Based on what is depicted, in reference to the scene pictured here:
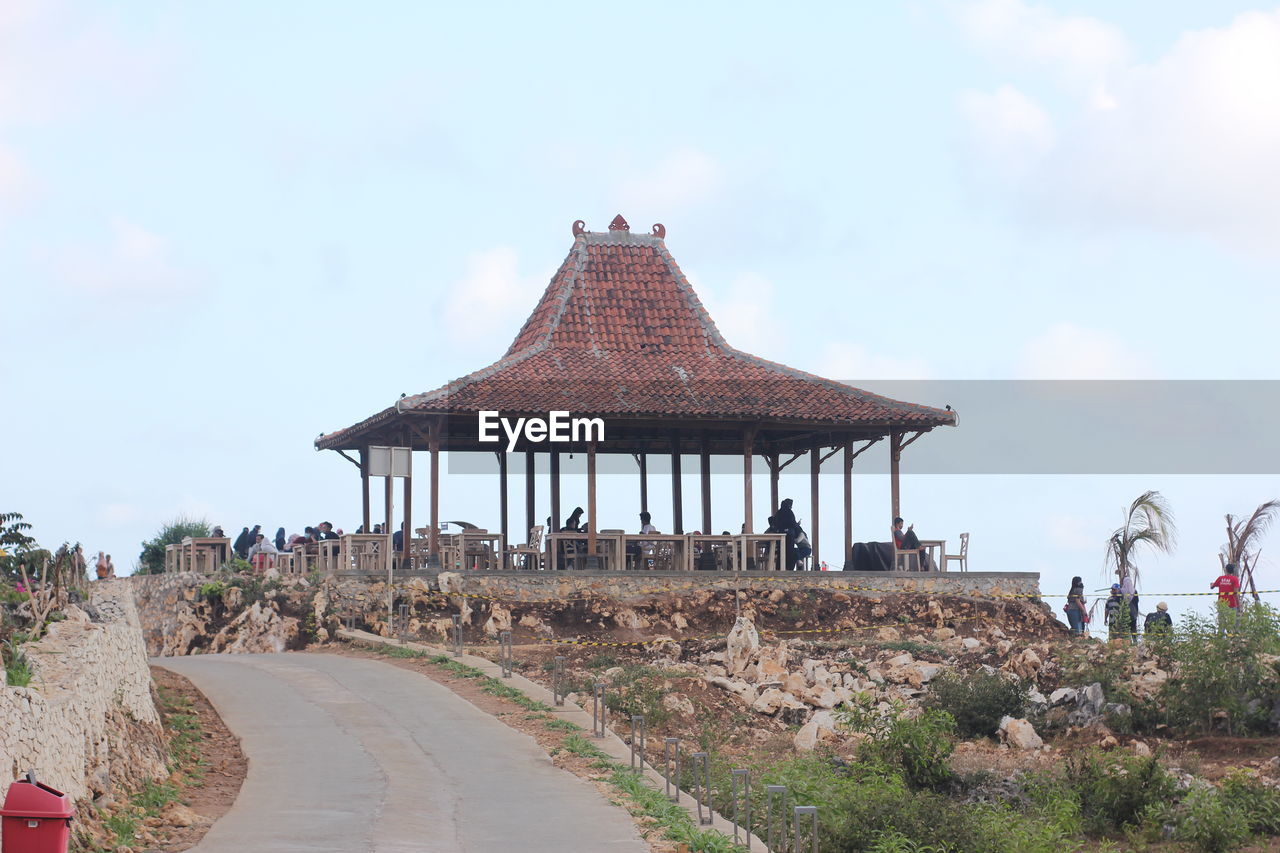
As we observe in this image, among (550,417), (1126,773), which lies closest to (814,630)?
(550,417)

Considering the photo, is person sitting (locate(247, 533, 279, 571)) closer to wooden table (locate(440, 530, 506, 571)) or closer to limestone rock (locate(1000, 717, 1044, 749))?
wooden table (locate(440, 530, 506, 571))

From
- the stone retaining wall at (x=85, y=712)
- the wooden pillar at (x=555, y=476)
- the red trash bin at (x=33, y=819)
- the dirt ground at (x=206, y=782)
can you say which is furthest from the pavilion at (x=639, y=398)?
the red trash bin at (x=33, y=819)

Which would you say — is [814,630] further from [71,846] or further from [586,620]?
[71,846]

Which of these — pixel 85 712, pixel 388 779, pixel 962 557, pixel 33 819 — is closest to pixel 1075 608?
pixel 962 557

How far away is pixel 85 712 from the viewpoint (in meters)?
13.0

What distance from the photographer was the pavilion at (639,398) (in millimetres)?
28609

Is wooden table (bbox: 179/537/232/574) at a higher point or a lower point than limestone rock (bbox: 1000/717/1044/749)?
higher

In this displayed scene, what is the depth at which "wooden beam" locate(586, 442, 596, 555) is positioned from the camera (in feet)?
93.6

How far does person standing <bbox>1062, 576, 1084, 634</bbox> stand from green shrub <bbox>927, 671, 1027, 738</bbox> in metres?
7.50

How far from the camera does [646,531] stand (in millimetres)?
30453

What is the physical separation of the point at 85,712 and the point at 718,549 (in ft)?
57.3

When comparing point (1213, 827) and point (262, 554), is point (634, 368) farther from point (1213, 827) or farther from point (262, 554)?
point (1213, 827)

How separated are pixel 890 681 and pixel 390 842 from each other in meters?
12.6

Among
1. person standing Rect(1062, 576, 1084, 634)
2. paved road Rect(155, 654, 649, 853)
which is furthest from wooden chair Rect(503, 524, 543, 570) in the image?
person standing Rect(1062, 576, 1084, 634)
